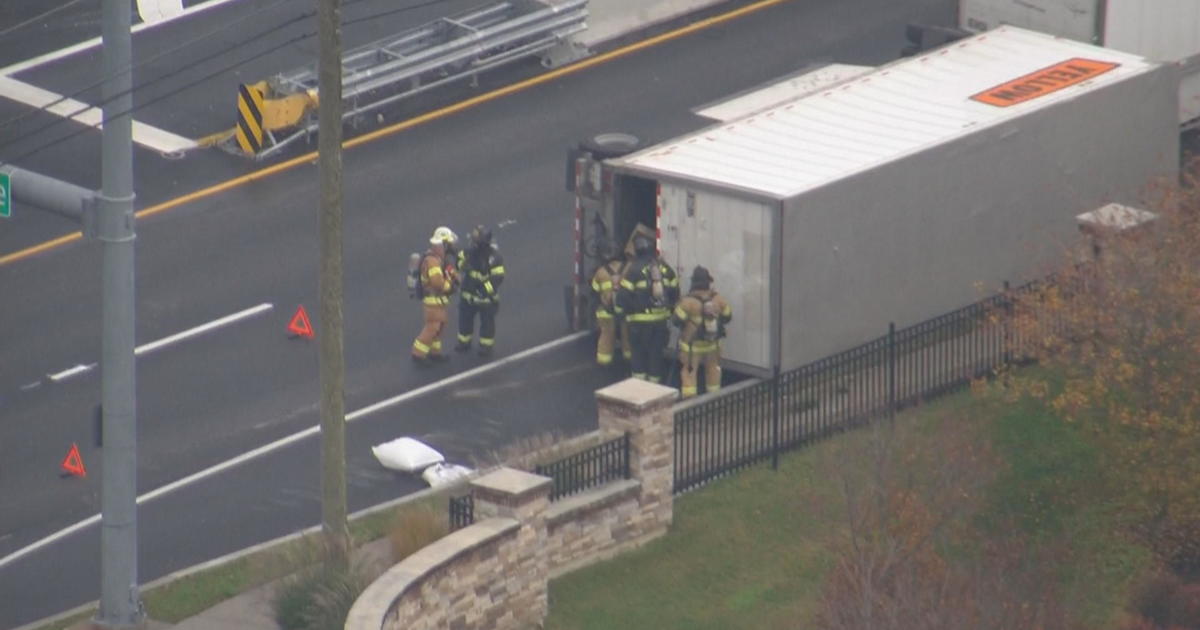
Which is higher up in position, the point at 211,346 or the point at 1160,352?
the point at 1160,352

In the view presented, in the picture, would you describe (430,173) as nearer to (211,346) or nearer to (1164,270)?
(211,346)

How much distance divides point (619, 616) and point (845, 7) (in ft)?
58.9

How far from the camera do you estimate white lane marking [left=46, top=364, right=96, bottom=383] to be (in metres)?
26.9

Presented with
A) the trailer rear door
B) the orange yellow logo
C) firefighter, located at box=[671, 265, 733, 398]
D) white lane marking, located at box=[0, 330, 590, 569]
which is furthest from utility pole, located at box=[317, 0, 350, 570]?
the orange yellow logo

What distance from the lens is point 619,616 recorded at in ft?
73.0

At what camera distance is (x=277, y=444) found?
25.4m

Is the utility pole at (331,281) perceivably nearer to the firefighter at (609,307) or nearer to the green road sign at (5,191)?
the green road sign at (5,191)

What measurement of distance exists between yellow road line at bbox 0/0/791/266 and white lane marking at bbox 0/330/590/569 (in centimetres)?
569

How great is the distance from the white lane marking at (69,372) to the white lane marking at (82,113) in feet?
21.8

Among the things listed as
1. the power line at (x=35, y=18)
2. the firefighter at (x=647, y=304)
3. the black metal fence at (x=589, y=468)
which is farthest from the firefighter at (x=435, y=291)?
the power line at (x=35, y=18)

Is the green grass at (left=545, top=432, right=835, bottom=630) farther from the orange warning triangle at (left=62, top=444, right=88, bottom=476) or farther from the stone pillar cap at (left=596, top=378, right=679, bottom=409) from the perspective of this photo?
the orange warning triangle at (left=62, top=444, right=88, bottom=476)

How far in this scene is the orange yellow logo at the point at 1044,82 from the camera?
28750 mm

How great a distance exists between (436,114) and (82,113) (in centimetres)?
451

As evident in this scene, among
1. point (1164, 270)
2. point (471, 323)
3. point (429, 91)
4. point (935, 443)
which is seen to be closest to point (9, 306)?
point (471, 323)
